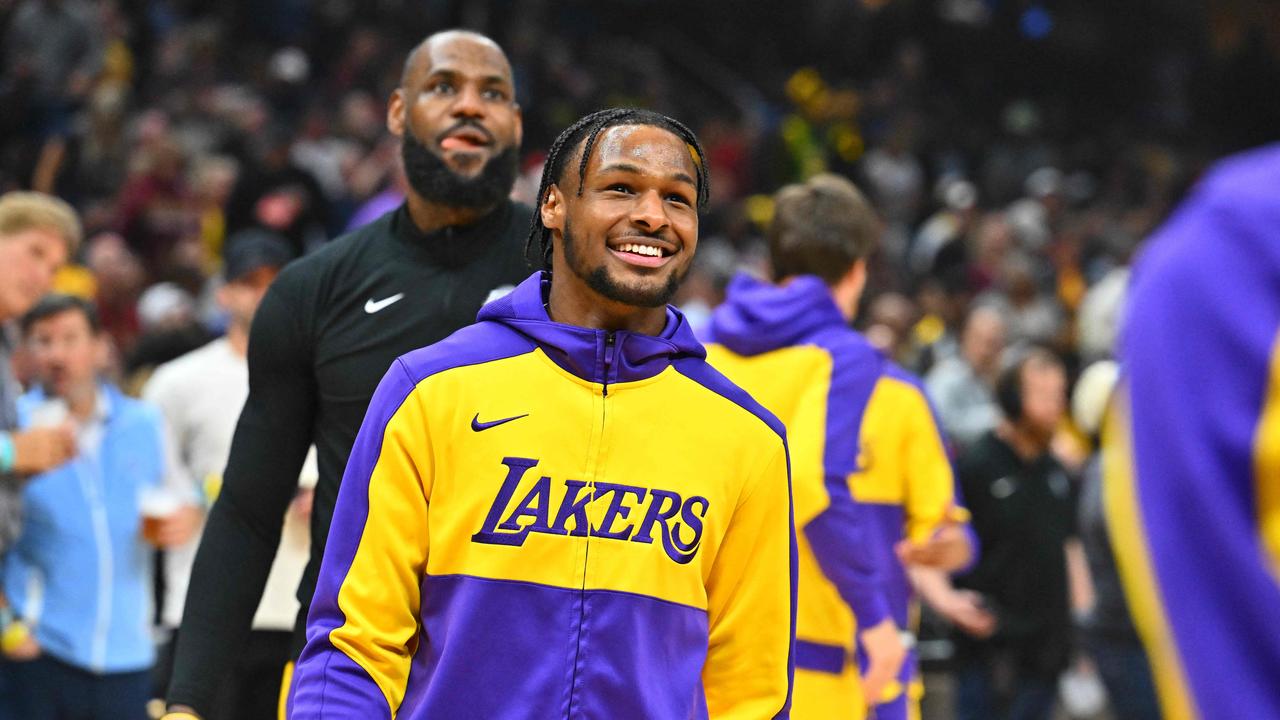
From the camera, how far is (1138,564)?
138cm

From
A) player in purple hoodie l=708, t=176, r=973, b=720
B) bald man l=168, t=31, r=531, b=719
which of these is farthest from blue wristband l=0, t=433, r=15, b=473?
player in purple hoodie l=708, t=176, r=973, b=720

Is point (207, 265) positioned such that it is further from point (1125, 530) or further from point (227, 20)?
point (1125, 530)

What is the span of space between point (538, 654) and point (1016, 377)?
18.4 ft

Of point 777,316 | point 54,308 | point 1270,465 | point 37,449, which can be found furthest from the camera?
point 54,308

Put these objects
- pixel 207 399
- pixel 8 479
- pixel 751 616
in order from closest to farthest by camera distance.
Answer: pixel 751 616 → pixel 8 479 → pixel 207 399

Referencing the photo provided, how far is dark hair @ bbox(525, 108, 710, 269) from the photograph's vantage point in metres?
2.91

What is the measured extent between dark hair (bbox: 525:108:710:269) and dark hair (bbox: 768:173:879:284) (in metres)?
1.85

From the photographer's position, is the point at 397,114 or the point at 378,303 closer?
the point at 378,303

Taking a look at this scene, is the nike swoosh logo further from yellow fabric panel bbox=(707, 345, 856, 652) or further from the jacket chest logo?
yellow fabric panel bbox=(707, 345, 856, 652)

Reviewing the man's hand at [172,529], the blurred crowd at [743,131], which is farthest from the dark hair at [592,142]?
the blurred crowd at [743,131]

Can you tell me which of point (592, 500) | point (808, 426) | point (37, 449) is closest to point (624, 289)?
point (592, 500)

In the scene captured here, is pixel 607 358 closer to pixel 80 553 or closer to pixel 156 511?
pixel 156 511

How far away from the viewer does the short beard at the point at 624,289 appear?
2.82 metres

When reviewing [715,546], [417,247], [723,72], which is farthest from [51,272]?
[723,72]
